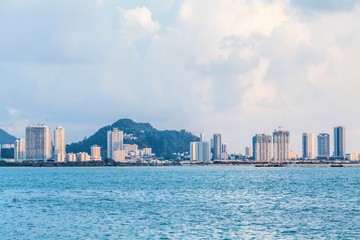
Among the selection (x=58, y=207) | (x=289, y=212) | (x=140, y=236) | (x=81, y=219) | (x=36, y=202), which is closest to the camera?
(x=140, y=236)

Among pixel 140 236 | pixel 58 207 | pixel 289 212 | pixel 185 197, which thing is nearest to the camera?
pixel 140 236

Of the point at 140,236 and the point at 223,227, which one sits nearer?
the point at 140,236

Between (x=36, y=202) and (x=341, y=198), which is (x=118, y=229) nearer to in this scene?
(x=36, y=202)

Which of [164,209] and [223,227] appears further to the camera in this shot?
[164,209]

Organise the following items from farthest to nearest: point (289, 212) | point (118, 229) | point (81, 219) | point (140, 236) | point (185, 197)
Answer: point (185, 197) → point (289, 212) → point (81, 219) → point (118, 229) → point (140, 236)

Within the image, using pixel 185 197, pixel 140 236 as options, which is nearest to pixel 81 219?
pixel 140 236

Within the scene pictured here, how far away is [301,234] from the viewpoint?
4938cm

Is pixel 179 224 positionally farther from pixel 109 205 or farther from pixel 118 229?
pixel 109 205

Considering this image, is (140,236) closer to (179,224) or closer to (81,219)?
(179,224)

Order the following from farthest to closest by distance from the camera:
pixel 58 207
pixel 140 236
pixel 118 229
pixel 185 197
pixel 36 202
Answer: pixel 185 197 → pixel 36 202 → pixel 58 207 → pixel 118 229 → pixel 140 236

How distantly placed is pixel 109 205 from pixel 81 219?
47.5 ft

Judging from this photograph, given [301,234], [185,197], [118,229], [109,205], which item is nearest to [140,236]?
[118,229]

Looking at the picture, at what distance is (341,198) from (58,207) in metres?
36.6

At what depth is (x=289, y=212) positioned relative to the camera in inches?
2547
